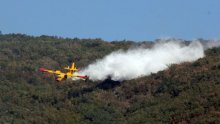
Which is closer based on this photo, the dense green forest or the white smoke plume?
the dense green forest

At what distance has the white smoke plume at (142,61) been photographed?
138 m

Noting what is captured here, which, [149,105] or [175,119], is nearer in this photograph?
[175,119]

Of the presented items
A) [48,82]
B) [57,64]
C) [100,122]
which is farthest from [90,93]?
[57,64]

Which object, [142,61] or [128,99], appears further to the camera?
[142,61]

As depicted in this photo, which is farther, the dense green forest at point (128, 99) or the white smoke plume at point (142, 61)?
the white smoke plume at point (142, 61)

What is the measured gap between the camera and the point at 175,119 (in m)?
105

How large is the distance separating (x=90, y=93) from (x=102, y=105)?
7.79 metres

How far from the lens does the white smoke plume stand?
452 feet

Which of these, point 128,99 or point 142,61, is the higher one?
point 142,61

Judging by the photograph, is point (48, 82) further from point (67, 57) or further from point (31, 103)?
point (67, 57)

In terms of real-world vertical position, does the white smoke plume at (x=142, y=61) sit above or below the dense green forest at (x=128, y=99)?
above

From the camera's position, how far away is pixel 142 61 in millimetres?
141875

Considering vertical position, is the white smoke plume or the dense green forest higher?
A: the white smoke plume

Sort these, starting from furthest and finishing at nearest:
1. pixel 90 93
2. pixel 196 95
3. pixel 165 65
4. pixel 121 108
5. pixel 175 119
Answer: pixel 165 65
pixel 90 93
pixel 121 108
pixel 196 95
pixel 175 119
